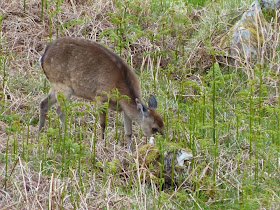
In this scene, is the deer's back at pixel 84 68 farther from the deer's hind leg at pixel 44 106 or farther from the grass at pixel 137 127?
the grass at pixel 137 127

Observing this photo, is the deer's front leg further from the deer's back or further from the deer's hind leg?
the deer's hind leg

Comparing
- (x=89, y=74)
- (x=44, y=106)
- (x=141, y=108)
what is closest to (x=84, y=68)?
(x=89, y=74)

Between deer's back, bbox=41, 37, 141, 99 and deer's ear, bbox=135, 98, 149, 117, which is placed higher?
deer's back, bbox=41, 37, 141, 99

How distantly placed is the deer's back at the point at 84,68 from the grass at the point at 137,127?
1.27ft

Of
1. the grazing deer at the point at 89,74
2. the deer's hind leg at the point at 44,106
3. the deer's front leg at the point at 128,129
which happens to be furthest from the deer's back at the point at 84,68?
the deer's front leg at the point at 128,129

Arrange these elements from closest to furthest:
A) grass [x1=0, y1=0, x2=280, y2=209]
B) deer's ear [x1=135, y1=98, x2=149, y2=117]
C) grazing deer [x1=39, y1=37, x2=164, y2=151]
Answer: grass [x1=0, y1=0, x2=280, y2=209] < deer's ear [x1=135, y1=98, x2=149, y2=117] < grazing deer [x1=39, y1=37, x2=164, y2=151]

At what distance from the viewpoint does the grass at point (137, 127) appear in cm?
693

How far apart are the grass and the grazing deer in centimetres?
31

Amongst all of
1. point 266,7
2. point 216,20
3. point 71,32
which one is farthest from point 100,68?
point 266,7

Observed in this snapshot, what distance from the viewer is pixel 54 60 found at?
9.23 meters

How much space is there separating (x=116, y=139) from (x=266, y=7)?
4502 mm

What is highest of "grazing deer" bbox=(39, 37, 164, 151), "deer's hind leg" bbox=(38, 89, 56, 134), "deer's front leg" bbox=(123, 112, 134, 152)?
"grazing deer" bbox=(39, 37, 164, 151)

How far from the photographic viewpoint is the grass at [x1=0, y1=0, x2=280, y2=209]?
22.7ft

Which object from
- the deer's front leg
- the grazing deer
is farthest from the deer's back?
the deer's front leg
